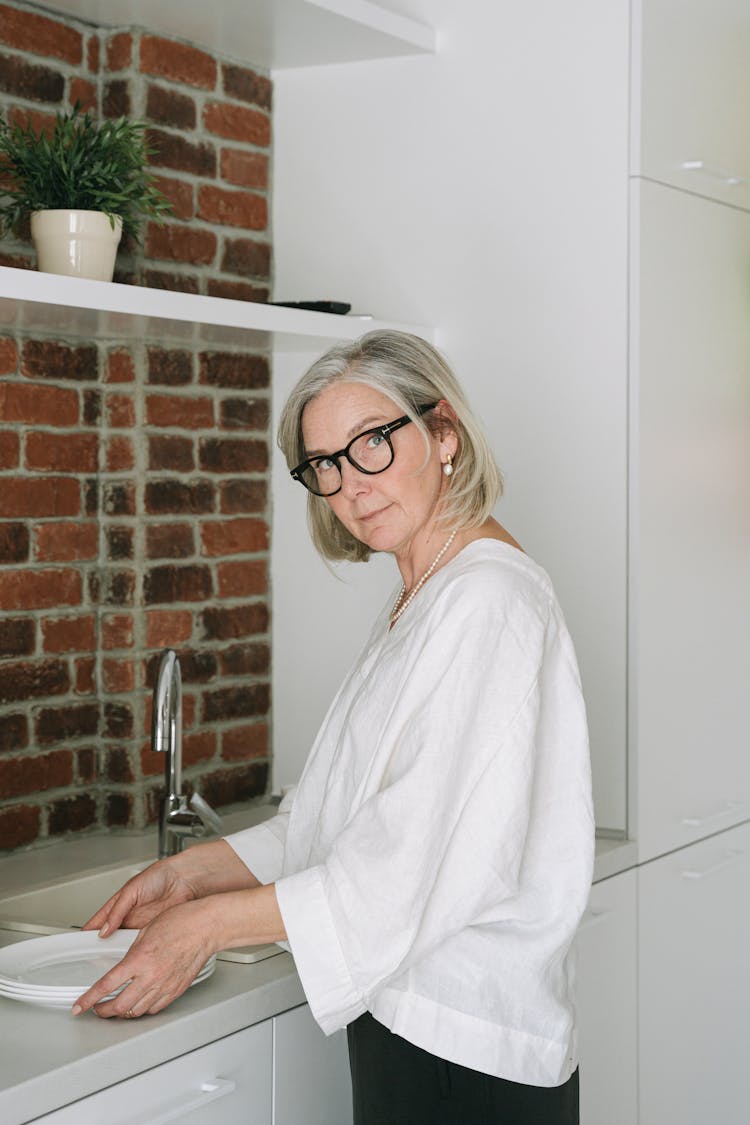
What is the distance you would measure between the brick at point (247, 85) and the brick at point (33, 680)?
43.8 inches

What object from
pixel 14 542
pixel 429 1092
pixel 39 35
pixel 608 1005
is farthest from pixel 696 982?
pixel 39 35

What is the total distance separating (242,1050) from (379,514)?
2.21 feet

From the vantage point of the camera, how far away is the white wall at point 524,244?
244cm

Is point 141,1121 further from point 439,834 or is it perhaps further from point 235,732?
point 235,732

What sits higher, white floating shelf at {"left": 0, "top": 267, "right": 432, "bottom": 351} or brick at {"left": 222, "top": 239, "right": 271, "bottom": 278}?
brick at {"left": 222, "top": 239, "right": 271, "bottom": 278}

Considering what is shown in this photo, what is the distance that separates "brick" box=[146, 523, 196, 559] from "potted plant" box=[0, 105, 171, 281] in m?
0.56

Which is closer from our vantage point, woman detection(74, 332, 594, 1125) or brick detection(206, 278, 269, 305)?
woman detection(74, 332, 594, 1125)

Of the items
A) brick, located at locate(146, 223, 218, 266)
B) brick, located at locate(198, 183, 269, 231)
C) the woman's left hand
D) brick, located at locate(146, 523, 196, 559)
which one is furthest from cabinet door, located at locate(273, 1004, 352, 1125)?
brick, located at locate(198, 183, 269, 231)

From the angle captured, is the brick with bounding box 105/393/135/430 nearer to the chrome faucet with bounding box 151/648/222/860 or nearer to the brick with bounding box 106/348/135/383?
the brick with bounding box 106/348/135/383

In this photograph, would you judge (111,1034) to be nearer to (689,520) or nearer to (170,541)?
(170,541)

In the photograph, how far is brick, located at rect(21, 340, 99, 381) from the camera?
7.76 ft

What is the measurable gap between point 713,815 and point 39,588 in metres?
1.32

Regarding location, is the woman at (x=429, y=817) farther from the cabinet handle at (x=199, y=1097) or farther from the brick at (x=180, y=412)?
the brick at (x=180, y=412)

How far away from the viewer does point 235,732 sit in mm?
2734
